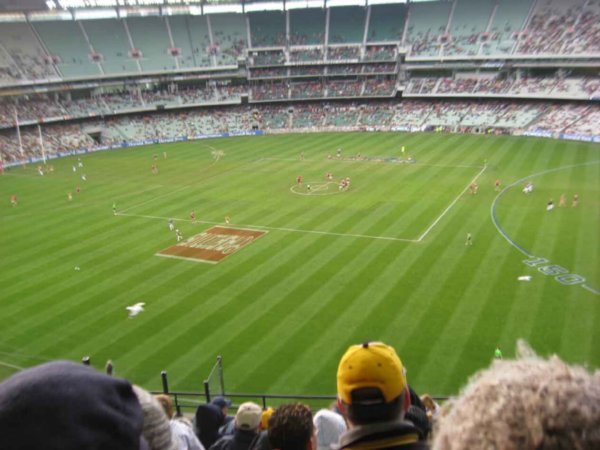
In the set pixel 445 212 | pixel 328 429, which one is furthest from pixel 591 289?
pixel 328 429

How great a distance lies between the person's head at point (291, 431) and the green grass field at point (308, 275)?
1415cm

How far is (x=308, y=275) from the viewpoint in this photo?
28.5 m

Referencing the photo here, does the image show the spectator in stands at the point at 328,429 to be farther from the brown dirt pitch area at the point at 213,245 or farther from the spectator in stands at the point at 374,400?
the brown dirt pitch area at the point at 213,245

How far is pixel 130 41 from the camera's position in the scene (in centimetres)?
9006

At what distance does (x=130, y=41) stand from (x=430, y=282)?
8216 centimetres

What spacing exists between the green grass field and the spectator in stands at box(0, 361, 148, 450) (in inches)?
677

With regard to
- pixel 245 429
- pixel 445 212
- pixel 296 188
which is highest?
pixel 245 429

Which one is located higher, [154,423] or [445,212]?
[154,423]

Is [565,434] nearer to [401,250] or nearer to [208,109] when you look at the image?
[401,250]

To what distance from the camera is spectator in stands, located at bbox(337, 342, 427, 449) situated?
11.5 ft

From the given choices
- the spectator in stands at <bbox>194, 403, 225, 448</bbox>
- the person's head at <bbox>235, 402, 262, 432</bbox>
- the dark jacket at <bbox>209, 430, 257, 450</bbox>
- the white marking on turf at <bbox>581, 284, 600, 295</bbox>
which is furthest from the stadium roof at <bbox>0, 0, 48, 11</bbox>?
the dark jacket at <bbox>209, 430, 257, 450</bbox>

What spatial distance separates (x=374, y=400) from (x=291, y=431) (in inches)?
63.9

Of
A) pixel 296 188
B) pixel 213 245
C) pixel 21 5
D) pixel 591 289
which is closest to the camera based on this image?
pixel 591 289

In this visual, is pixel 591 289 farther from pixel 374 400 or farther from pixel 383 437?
pixel 383 437
